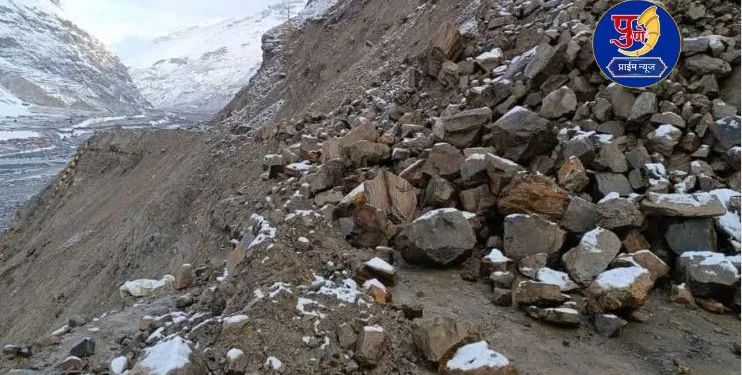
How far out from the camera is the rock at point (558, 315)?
4605 mm

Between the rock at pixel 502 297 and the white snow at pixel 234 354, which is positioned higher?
the white snow at pixel 234 354

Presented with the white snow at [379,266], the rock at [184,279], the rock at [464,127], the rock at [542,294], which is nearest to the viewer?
the rock at [542,294]

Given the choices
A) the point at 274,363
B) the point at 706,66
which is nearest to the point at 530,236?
the point at 274,363

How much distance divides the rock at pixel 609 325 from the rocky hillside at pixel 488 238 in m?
0.02

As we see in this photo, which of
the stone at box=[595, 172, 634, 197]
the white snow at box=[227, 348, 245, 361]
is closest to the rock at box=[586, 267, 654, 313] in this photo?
the stone at box=[595, 172, 634, 197]

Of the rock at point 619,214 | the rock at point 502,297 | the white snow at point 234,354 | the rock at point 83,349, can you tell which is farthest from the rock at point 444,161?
the rock at point 83,349

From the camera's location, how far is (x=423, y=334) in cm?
416

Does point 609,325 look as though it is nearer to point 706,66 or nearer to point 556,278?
point 556,278

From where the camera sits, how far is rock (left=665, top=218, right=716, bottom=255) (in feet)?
17.0

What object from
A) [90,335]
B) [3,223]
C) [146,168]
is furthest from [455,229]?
[3,223]

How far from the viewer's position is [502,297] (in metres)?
4.99

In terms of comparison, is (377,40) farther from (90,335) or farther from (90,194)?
(90,335)

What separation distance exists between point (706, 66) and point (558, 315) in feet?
13.3

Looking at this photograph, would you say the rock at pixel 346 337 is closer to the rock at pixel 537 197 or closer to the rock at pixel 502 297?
the rock at pixel 502 297
